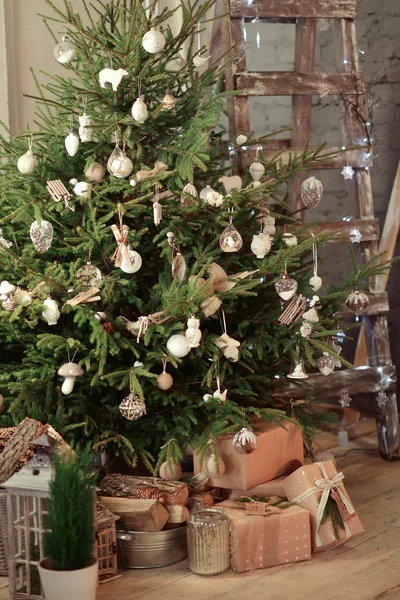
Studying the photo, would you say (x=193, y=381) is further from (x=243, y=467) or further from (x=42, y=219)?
(x=42, y=219)

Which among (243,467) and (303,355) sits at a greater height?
(303,355)

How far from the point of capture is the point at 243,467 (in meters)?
2.86

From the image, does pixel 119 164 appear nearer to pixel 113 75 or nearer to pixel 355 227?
pixel 113 75

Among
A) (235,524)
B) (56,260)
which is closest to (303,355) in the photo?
(235,524)

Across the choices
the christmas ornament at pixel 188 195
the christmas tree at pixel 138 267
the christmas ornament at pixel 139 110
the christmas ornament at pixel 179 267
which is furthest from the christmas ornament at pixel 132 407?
the christmas ornament at pixel 139 110

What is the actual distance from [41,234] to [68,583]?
1044mm

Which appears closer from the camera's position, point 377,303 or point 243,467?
point 243,467

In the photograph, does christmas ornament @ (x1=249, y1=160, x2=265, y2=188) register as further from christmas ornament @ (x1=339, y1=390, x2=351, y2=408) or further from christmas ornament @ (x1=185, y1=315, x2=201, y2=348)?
christmas ornament @ (x1=339, y1=390, x2=351, y2=408)

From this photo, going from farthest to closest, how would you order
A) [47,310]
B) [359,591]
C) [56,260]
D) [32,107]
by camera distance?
[32,107] < [56,260] < [47,310] < [359,591]

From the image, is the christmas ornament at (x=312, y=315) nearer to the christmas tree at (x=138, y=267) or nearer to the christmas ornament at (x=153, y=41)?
the christmas tree at (x=138, y=267)

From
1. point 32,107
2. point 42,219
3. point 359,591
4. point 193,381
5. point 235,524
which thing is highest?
point 32,107

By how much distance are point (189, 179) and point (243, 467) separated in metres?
0.94

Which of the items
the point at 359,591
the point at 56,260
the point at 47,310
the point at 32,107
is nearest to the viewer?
the point at 359,591

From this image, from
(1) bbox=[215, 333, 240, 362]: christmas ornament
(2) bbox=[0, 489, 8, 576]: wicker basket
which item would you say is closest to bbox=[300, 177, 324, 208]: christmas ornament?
(1) bbox=[215, 333, 240, 362]: christmas ornament
